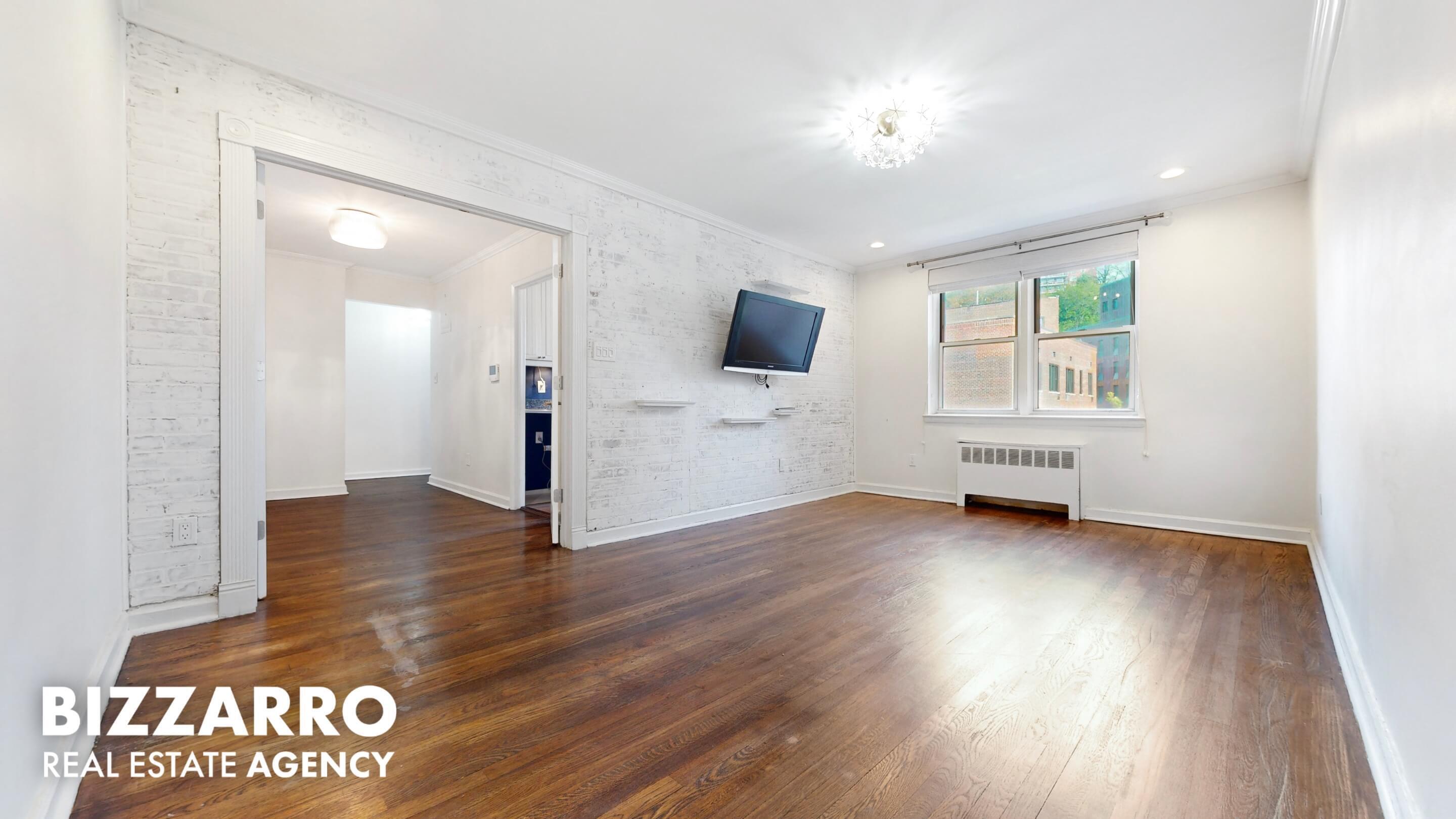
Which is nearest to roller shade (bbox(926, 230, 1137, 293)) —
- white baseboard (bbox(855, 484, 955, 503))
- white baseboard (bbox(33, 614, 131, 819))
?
white baseboard (bbox(855, 484, 955, 503))

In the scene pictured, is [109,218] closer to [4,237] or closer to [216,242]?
[216,242]

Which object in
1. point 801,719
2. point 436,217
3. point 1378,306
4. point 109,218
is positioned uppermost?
point 436,217

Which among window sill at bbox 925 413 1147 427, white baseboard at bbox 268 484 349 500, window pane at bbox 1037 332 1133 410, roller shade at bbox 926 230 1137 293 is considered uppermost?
roller shade at bbox 926 230 1137 293

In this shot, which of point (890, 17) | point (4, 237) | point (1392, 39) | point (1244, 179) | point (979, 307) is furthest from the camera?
point (979, 307)

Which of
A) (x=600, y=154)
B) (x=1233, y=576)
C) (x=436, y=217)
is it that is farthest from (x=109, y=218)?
(x=1233, y=576)

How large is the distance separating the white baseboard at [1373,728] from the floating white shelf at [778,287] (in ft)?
14.4

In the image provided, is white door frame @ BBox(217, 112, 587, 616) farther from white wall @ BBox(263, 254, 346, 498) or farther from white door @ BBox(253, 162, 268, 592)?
white wall @ BBox(263, 254, 346, 498)

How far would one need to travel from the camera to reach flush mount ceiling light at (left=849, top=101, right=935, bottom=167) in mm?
3074

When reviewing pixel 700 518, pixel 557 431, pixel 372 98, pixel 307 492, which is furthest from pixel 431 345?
pixel 700 518

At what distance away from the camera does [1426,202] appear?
1195mm

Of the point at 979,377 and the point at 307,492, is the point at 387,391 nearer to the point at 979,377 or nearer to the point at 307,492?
the point at 307,492

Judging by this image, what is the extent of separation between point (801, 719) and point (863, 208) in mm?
4212

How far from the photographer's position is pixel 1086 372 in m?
5.10

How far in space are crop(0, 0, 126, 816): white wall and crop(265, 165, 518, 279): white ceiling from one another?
1.86 m
